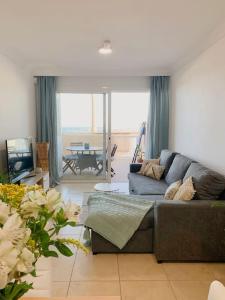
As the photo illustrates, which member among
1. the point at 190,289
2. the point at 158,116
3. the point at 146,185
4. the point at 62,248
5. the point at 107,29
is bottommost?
the point at 190,289

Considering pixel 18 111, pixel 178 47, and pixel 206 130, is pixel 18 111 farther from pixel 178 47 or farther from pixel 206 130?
pixel 206 130

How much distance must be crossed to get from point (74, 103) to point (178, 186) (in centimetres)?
359

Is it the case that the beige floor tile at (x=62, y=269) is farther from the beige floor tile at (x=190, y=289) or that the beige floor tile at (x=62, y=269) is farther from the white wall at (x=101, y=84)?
the white wall at (x=101, y=84)

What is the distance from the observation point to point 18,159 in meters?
3.92

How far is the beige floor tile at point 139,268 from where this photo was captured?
7.69 feet

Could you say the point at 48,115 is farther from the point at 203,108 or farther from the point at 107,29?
the point at 203,108

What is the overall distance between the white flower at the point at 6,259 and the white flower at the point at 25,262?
0.07ft

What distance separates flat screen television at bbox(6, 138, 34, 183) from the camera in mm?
3580

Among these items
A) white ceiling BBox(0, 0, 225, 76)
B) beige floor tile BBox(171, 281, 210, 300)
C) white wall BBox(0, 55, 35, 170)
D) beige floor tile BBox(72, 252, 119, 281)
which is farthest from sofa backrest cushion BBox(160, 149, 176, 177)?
white wall BBox(0, 55, 35, 170)

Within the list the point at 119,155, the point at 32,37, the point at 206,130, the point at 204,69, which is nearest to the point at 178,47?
the point at 204,69

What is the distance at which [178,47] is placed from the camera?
3779mm

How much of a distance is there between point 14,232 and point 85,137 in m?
5.48

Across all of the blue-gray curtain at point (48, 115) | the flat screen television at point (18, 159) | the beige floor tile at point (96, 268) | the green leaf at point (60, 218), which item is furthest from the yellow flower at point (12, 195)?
the blue-gray curtain at point (48, 115)

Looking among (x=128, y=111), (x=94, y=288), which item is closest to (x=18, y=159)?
(x=94, y=288)
